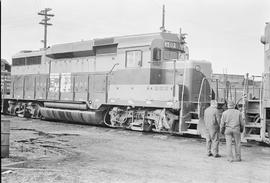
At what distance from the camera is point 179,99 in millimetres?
13578

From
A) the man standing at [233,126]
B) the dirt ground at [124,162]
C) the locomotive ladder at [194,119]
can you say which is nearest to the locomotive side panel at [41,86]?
the dirt ground at [124,162]

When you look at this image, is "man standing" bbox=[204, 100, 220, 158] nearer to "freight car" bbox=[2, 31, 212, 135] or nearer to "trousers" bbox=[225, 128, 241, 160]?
"trousers" bbox=[225, 128, 241, 160]

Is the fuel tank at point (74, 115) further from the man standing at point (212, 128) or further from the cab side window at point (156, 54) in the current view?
the man standing at point (212, 128)

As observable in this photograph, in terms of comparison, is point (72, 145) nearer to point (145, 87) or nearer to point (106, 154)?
point (106, 154)

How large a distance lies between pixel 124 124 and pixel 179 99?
Result: 3.21 metres

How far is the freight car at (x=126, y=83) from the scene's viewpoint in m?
13.9

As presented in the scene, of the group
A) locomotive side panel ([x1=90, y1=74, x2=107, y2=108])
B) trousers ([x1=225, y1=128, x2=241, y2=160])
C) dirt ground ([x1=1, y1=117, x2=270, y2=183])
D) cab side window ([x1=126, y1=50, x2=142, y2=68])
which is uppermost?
cab side window ([x1=126, y1=50, x2=142, y2=68])

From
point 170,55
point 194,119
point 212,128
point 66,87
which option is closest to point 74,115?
point 66,87

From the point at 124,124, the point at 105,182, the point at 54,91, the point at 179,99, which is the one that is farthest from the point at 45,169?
the point at 54,91

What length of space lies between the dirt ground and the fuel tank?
14.2 feet

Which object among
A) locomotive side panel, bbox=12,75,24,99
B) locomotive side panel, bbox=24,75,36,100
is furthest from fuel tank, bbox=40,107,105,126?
locomotive side panel, bbox=12,75,24,99

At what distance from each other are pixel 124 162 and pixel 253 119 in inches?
203

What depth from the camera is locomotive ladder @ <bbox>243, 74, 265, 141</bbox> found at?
428 inches

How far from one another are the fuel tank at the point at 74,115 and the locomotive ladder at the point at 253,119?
766 cm
